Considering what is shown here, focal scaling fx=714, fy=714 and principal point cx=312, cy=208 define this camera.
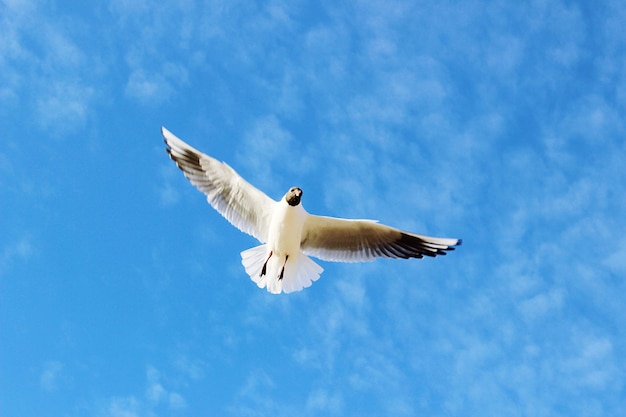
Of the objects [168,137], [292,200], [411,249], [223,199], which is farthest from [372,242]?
[168,137]

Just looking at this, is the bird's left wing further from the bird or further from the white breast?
the white breast

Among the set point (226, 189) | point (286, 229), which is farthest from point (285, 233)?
point (226, 189)

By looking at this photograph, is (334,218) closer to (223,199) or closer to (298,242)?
(298,242)

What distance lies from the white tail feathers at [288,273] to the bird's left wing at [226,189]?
1.29 feet

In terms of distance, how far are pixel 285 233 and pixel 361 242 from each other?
1027 millimetres

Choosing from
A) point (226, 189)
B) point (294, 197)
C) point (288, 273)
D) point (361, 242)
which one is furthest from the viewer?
point (361, 242)

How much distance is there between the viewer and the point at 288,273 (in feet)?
27.3

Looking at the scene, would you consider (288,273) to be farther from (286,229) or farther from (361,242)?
(361,242)

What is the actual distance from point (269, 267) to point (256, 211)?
70 cm

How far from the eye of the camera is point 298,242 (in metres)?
8.23

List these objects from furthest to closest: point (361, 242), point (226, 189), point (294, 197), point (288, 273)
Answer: point (361, 242)
point (226, 189)
point (288, 273)
point (294, 197)

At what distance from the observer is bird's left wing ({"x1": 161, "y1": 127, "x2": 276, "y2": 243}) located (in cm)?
835

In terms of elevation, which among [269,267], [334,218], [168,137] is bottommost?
[269,267]

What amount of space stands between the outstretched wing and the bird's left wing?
56 cm
